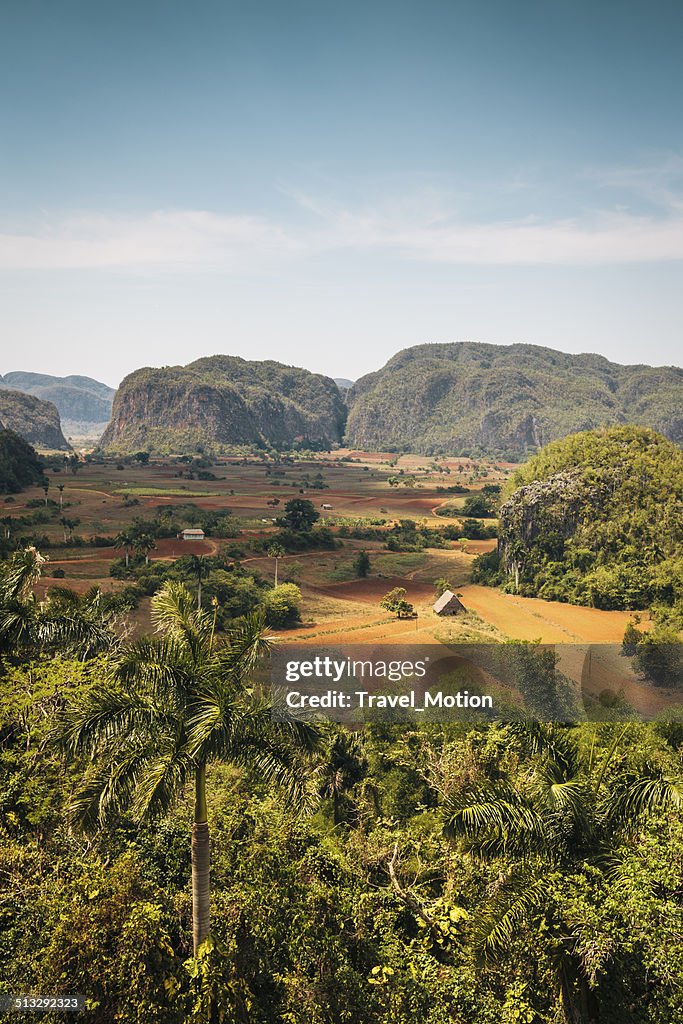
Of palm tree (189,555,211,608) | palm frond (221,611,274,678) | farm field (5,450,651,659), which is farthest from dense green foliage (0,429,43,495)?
palm frond (221,611,274,678)

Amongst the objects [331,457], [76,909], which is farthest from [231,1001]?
[331,457]

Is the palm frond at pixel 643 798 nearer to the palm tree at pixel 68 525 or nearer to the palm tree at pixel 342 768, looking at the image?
the palm tree at pixel 342 768

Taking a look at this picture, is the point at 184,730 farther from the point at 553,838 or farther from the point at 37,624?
the point at 37,624

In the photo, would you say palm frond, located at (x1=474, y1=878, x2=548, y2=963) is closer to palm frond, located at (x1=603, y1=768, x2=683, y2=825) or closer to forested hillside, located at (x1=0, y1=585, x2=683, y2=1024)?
forested hillside, located at (x1=0, y1=585, x2=683, y2=1024)

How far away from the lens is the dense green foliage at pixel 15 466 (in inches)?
3297

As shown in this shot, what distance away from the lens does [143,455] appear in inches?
5576

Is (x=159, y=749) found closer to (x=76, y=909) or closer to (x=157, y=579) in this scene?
(x=76, y=909)

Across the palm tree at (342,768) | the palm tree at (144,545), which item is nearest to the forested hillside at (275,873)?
the palm tree at (342,768)

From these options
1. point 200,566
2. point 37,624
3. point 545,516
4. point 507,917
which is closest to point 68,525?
point 200,566

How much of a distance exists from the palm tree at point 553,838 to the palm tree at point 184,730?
9.60 ft

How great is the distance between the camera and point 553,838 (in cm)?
1016

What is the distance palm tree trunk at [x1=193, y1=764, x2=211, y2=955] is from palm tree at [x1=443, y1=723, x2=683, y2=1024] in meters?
3.48

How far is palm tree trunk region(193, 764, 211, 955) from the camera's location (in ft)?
27.4

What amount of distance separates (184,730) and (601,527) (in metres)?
42.5
